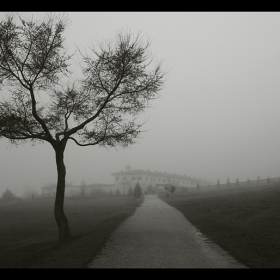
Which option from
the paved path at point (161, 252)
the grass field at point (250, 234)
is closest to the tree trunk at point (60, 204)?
the paved path at point (161, 252)

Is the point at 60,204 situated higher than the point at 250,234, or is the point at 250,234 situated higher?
the point at 60,204

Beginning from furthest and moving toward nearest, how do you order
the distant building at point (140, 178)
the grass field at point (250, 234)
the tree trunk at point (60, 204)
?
the distant building at point (140, 178)
the tree trunk at point (60, 204)
the grass field at point (250, 234)

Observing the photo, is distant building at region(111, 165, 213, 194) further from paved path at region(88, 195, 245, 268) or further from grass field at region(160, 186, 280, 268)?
paved path at region(88, 195, 245, 268)

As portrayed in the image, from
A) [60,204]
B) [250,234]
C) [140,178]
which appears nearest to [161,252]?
[250,234]

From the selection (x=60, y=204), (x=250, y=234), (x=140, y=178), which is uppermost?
(x=140, y=178)

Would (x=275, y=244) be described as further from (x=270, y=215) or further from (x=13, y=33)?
(x=13, y=33)

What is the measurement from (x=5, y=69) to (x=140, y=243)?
356 inches

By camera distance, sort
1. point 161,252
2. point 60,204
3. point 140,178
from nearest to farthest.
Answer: point 161,252 → point 60,204 → point 140,178

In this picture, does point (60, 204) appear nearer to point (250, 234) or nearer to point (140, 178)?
point (250, 234)

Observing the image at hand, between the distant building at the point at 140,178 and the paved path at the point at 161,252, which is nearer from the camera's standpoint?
the paved path at the point at 161,252

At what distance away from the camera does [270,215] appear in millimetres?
14805


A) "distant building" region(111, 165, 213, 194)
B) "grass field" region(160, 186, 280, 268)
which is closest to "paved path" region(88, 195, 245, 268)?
"grass field" region(160, 186, 280, 268)

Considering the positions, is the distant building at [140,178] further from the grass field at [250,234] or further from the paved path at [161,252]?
the paved path at [161,252]

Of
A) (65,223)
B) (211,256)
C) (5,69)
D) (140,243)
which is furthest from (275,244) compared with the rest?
(5,69)
